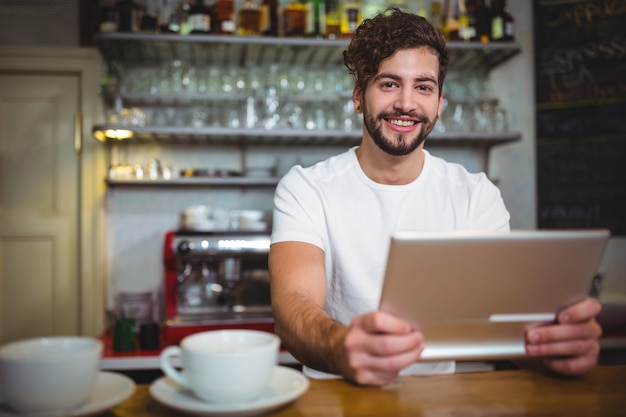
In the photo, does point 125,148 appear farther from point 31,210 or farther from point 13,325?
point 13,325

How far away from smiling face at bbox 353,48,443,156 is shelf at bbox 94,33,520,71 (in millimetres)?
1288

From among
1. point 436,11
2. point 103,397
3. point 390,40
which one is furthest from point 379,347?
point 436,11

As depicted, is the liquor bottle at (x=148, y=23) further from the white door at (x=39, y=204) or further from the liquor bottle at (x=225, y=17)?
the white door at (x=39, y=204)

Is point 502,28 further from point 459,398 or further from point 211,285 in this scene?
point 459,398

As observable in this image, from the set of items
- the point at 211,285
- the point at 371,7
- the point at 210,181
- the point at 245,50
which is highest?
the point at 371,7

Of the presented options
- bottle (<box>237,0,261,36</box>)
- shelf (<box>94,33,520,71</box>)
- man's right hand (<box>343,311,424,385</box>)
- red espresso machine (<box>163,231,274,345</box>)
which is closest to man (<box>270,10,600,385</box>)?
man's right hand (<box>343,311,424,385</box>)

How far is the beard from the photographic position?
1422 mm

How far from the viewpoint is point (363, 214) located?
57.2 inches

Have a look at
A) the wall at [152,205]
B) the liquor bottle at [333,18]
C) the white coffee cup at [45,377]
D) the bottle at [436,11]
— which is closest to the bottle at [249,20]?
the liquor bottle at [333,18]

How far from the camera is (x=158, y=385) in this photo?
0.78m

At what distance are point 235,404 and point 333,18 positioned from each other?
2.38m

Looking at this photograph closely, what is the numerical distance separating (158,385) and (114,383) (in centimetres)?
5

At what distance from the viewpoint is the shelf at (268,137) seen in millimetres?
2623

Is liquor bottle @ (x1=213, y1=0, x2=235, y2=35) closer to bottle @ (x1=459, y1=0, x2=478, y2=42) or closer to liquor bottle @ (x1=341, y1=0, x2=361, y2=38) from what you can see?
liquor bottle @ (x1=341, y1=0, x2=361, y2=38)
